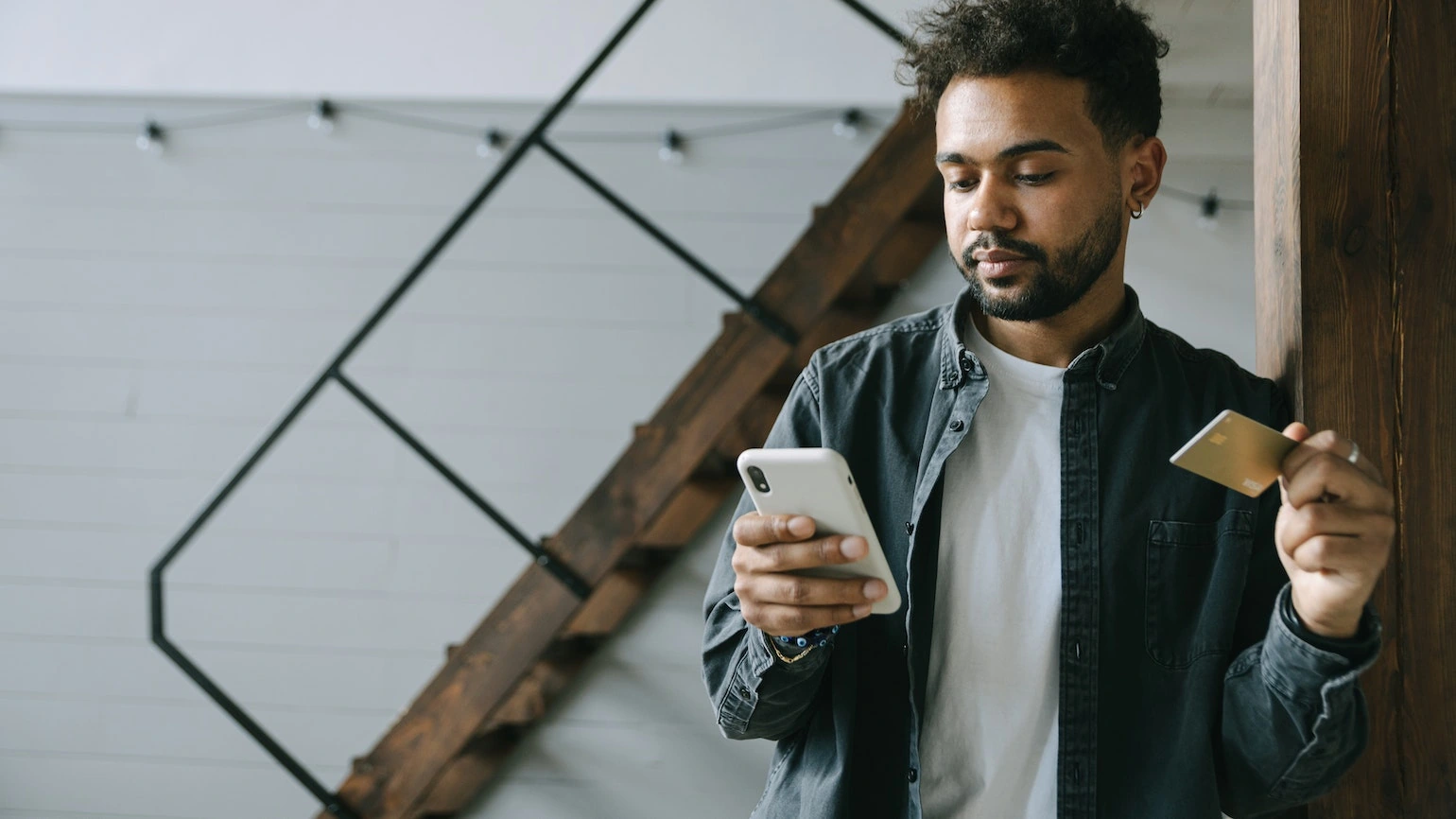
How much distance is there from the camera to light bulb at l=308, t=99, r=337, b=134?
3.45 m

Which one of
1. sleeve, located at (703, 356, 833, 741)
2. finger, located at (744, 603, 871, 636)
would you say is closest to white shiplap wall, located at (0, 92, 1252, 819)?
sleeve, located at (703, 356, 833, 741)

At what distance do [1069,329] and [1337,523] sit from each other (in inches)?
15.0

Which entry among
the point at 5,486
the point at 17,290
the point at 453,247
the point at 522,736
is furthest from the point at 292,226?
the point at 522,736

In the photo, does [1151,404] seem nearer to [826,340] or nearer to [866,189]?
[866,189]

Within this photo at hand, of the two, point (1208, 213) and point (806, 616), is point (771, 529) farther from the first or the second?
point (1208, 213)

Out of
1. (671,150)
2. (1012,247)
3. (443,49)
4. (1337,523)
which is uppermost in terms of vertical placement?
(443,49)

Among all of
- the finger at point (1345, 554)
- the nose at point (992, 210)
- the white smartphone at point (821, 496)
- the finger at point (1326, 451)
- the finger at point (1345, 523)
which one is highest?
the nose at point (992, 210)

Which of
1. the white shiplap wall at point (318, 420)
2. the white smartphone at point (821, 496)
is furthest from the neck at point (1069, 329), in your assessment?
the white shiplap wall at point (318, 420)

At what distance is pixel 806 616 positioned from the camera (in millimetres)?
1086

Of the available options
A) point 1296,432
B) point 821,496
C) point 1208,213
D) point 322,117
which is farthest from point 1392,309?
point 322,117

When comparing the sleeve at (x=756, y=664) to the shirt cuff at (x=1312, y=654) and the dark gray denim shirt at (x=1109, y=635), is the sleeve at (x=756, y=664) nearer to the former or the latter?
the dark gray denim shirt at (x=1109, y=635)

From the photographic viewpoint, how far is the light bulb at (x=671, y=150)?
336cm

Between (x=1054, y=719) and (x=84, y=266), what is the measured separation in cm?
334

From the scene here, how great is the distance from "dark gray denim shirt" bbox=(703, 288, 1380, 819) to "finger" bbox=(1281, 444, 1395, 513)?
0.48ft
